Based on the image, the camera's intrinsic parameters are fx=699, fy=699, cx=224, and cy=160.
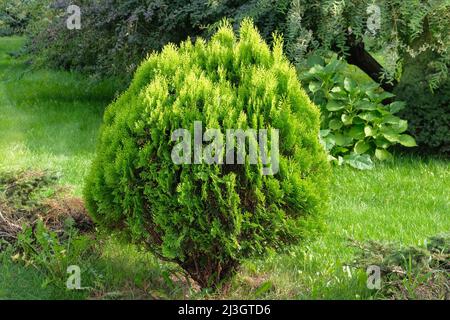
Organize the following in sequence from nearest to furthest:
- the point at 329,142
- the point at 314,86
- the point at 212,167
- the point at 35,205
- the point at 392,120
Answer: the point at 212,167 → the point at 35,205 → the point at 329,142 → the point at 392,120 → the point at 314,86

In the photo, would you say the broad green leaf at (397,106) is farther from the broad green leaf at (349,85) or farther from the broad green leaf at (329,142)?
the broad green leaf at (329,142)

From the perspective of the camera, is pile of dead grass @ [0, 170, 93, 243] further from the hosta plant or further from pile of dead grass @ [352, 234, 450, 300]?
the hosta plant

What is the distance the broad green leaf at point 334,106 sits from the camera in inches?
286

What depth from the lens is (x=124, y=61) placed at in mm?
8773

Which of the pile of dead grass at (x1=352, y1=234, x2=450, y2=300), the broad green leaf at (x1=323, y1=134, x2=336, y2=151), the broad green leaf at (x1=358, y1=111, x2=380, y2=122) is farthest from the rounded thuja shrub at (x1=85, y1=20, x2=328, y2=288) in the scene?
the broad green leaf at (x1=358, y1=111, x2=380, y2=122)

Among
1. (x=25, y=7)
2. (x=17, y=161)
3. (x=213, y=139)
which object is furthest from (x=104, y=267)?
(x=25, y=7)

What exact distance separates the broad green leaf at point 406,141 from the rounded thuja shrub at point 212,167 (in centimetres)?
346

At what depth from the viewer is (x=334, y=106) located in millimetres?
7309

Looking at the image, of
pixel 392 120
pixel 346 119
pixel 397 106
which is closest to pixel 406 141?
pixel 392 120

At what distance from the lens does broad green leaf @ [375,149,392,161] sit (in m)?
7.21

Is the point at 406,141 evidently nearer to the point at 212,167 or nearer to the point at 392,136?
the point at 392,136

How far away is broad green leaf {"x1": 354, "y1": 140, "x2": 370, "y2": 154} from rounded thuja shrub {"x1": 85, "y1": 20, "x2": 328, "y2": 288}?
3285 millimetres

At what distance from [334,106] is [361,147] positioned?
511 mm

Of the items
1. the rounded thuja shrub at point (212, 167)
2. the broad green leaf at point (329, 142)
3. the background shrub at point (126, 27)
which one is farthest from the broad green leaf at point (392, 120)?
the rounded thuja shrub at point (212, 167)
